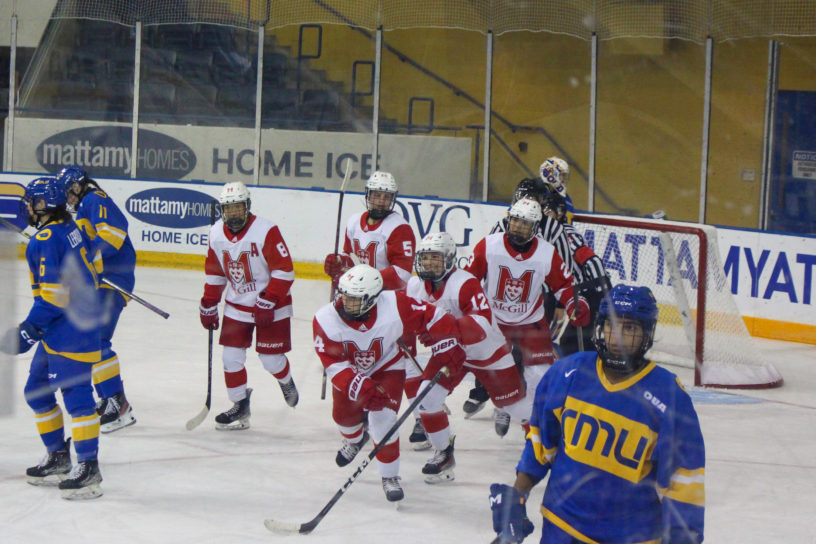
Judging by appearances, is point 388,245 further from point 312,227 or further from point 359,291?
point 312,227

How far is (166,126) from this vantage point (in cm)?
1135

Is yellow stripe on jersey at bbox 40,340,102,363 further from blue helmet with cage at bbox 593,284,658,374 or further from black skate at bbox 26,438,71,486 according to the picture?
blue helmet with cage at bbox 593,284,658,374

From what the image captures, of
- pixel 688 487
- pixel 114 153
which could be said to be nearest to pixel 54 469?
pixel 688 487

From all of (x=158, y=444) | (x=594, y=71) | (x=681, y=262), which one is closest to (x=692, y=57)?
(x=594, y=71)

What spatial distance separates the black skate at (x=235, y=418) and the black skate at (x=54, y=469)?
1147mm

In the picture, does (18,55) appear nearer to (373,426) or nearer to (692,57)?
(692,57)

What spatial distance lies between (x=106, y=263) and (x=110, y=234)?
0.56 ft

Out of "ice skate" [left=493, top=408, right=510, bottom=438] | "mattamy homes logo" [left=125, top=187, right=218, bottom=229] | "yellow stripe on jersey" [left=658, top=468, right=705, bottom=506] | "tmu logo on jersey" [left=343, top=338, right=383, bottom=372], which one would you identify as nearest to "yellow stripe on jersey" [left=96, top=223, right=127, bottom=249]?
"tmu logo on jersey" [left=343, top=338, right=383, bottom=372]

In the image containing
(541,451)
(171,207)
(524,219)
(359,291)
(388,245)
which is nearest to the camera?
(541,451)

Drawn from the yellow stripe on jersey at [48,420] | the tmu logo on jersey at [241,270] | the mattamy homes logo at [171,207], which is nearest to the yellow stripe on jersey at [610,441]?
the yellow stripe on jersey at [48,420]

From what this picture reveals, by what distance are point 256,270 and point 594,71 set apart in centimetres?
544

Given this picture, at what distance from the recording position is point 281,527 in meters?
4.06

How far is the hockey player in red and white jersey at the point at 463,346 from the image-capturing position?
4.75 metres

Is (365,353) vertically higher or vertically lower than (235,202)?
lower
